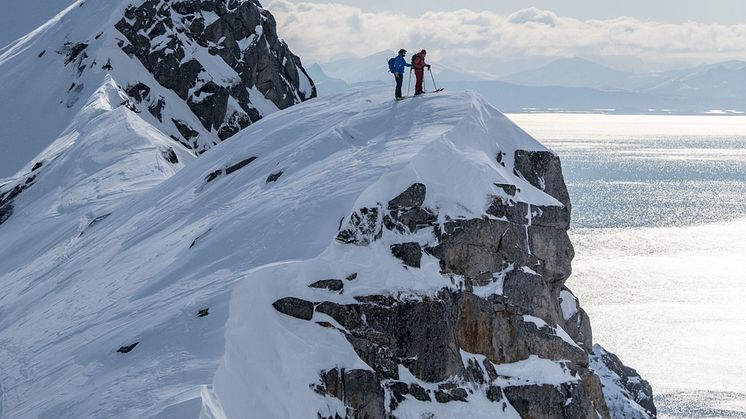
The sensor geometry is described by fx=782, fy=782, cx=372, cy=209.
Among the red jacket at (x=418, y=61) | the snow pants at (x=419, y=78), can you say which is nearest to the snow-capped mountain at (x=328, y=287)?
the snow pants at (x=419, y=78)

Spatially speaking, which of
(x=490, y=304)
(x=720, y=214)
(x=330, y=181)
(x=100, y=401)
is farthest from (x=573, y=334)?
(x=720, y=214)

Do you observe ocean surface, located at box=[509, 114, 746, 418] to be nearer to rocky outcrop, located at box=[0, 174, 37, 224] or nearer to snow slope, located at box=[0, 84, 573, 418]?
snow slope, located at box=[0, 84, 573, 418]

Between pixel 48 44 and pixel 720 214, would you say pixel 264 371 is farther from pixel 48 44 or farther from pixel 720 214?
pixel 720 214

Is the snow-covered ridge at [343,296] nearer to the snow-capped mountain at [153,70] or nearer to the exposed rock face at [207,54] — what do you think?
the snow-capped mountain at [153,70]

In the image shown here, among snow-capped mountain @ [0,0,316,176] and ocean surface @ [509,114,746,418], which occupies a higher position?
snow-capped mountain @ [0,0,316,176]

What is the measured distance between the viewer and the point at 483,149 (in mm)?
32531

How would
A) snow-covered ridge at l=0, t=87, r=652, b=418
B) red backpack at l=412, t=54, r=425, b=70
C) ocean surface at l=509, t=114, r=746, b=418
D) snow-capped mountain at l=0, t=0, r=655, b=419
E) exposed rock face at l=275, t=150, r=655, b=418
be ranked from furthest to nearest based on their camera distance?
1. ocean surface at l=509, t=114, r=746, b=418
2. red backpack at l=412, t=54, r=425, b=70
3. exposed rock face at l=275, t=150, r=655, b=418
4. snow-capped mountain at l=0, t=0, r=655, b=419
5. snow-covered ridge at l=0, t=87, r=652, b=418

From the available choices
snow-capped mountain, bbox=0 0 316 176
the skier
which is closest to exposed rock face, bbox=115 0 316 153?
snow-capped mountain, bbox=0 0 316 176

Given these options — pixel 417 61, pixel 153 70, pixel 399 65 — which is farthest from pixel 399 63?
pixel 153 70

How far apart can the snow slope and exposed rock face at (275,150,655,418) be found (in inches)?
19.1

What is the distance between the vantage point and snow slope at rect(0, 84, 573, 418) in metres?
23.5

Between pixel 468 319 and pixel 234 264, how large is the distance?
8.69m

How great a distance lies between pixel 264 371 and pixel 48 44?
91.6m

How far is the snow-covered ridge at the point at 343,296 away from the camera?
2395 cm
